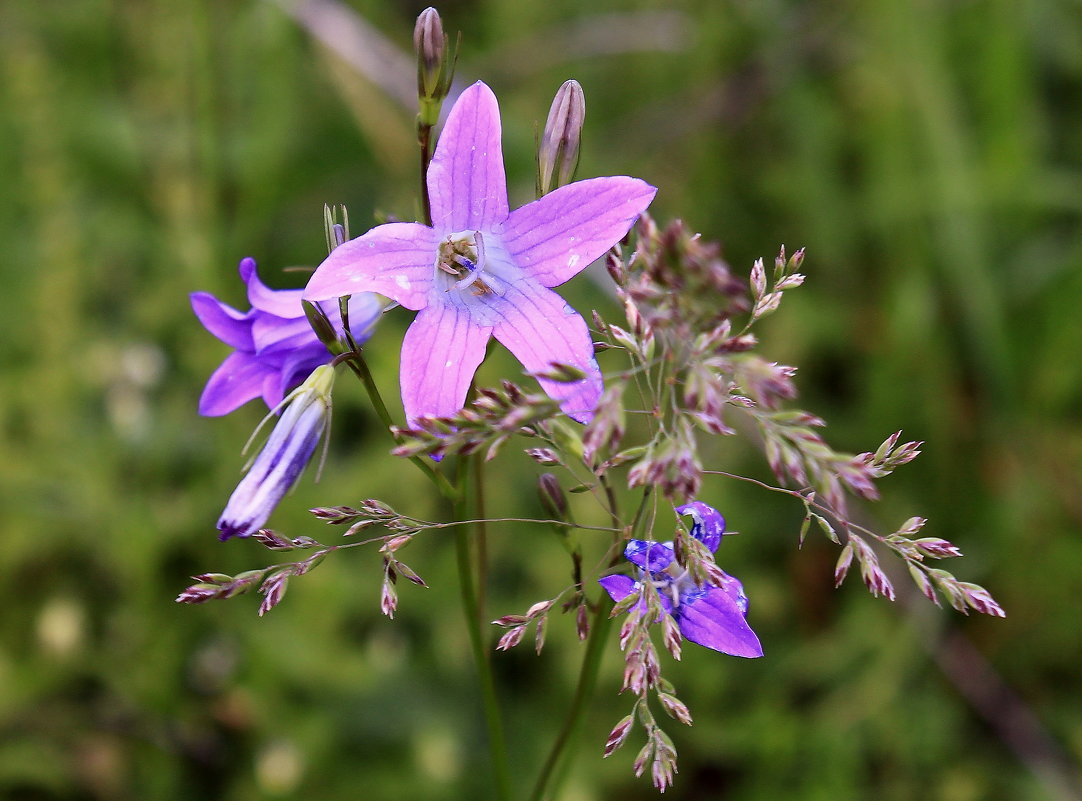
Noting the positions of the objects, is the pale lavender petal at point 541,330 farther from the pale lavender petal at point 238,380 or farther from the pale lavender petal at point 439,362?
the pale lavender petal at point 238,380

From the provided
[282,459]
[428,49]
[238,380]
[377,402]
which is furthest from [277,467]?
[428,49]

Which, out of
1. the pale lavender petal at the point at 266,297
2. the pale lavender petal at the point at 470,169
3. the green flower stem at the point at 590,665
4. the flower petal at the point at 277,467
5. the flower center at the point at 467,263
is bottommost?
the green flower stem at the point at 590,665

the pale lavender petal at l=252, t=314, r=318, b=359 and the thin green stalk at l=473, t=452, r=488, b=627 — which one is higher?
the pale lavender petal at l=252, t=314, r=318, b=359

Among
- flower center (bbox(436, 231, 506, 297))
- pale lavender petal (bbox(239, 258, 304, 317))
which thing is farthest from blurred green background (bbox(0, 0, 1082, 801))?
flower center (bbox(436, 231, 506, 297))

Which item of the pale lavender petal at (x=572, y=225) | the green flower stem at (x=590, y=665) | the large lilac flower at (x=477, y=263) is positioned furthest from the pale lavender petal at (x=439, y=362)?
the green flower stem at (x=590, y=665)

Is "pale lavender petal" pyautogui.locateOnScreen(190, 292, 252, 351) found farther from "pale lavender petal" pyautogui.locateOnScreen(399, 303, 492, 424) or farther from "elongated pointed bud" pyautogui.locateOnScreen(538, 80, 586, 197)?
"elongated pointed bud" pyautogui.locateOnScreen(538, 80, 586, 197)

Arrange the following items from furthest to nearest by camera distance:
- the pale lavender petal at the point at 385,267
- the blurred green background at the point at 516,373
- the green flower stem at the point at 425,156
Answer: the blurred green background at the point at 516,373, the green flower stem at the point at 425,156, the pale lavender petal at the point at 385,267

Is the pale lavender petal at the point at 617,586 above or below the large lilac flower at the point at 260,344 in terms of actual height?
below
